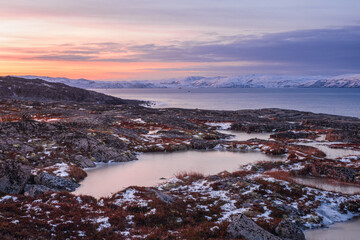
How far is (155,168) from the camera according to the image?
43.2 m

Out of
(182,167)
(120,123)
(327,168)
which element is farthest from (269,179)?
(120,123)

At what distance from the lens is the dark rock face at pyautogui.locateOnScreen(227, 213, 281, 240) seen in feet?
57.5

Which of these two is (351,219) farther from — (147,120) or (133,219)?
(147,120)

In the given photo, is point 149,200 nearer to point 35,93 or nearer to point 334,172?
point 334,172

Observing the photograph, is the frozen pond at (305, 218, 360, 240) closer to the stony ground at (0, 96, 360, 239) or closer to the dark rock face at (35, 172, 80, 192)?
the stony ground at (0, 96, 360, 239)

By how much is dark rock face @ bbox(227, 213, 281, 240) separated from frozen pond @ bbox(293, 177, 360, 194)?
56.8ft

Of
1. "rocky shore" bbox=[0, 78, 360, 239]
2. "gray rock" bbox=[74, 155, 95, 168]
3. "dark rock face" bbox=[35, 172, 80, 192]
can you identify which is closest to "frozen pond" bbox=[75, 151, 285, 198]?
"dark rock face" bbox=[35, 172, 80, 192]

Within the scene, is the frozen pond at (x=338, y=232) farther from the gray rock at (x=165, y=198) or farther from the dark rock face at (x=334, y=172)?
the dark rock face at (x=334, y=172)

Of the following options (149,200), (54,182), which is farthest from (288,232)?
(54,182)

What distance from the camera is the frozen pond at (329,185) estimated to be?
32.5 meters

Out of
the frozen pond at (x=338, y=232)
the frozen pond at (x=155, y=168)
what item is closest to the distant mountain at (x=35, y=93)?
the frozen pond at (x=155, y=168)

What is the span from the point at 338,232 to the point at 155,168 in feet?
85.4

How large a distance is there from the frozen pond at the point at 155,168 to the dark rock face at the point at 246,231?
53.5ft

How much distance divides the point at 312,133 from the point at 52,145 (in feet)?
216
